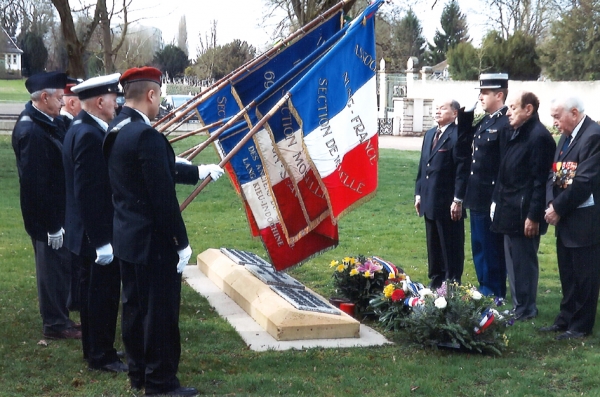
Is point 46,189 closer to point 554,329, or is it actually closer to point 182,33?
point 554,329

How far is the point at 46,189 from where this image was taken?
21.0 feet

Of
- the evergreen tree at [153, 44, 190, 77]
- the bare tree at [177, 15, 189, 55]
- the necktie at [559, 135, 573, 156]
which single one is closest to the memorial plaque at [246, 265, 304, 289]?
the necktie at [559, 135, 573, 156]

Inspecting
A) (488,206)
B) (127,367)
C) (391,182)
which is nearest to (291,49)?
(488,206)

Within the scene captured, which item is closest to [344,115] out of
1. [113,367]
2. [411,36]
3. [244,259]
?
[244,259]

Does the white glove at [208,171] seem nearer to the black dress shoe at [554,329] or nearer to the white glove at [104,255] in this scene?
the white glove at [104,255]

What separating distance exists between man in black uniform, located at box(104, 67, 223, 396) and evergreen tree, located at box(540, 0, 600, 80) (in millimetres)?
42854

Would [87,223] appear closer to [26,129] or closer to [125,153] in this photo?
[125,153]

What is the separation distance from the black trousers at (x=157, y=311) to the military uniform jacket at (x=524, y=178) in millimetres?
3335

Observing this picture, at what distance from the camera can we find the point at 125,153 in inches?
191

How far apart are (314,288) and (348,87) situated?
8.50ft

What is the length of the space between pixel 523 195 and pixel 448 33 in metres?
69.2

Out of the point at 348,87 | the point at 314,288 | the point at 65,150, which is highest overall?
the point at 348,87

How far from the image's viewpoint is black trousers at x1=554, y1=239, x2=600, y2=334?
21.2 feet

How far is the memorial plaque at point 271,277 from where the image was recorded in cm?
763
